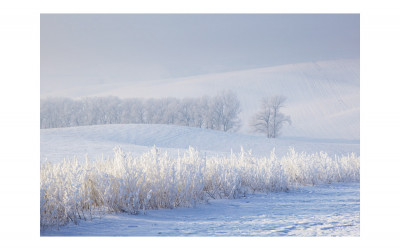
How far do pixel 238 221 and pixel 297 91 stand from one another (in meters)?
45.9

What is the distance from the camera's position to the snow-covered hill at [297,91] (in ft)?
107

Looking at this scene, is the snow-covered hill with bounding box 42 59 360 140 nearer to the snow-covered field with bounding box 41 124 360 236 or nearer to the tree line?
the tree line

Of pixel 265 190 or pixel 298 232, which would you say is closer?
pixel 298 232

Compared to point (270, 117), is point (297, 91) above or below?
above

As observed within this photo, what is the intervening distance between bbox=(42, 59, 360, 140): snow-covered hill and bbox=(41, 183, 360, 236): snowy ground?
22.6 meters

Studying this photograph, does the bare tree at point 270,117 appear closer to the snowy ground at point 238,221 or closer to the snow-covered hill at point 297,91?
the snow-covered hill at point 297,91

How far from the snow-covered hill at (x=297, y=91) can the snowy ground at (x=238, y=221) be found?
74.3 ft

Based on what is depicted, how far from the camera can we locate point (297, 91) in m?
47.9

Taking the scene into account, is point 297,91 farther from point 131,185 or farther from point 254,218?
point 131,185

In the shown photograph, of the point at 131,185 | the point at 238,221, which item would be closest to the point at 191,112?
the point at 131,185
